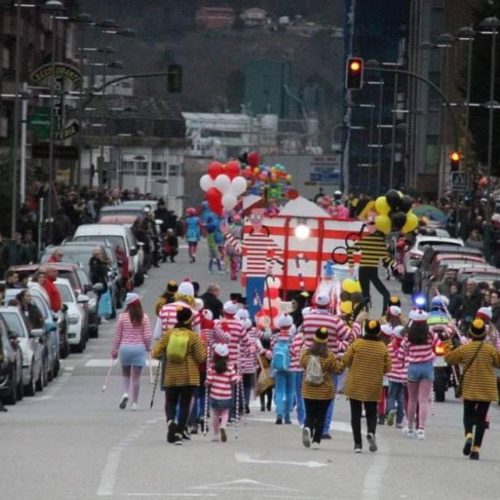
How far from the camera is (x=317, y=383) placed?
25875 millimetres

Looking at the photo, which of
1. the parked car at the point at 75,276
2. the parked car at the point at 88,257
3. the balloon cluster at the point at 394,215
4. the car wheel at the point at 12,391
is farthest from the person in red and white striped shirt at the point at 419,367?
the parked car at the point at 88,257

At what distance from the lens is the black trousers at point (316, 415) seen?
26062mm

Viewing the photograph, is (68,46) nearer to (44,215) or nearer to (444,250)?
(44,215)

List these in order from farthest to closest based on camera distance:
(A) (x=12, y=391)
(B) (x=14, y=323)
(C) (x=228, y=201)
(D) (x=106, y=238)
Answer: (D) (x=106, y=238) → (C) (x=228, y=201) → (B) (x=14, y=323) → (A) (x=12, y=391)

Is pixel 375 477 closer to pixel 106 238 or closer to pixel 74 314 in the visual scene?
pixel 74 314

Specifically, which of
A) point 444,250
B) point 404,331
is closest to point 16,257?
point 444,250

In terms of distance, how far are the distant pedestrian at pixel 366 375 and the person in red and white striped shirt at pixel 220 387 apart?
4.33 ft

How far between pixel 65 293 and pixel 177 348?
19.7 meters

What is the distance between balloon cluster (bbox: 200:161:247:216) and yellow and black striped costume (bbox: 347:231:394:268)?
8.77 feet

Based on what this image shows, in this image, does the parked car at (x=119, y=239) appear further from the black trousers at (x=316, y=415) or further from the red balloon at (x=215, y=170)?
the black trousers at (x=316, y=415)

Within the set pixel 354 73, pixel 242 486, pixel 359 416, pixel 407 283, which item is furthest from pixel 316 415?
pixel 407 283

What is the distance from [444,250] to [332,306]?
2475 cm

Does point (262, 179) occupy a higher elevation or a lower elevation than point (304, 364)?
higher

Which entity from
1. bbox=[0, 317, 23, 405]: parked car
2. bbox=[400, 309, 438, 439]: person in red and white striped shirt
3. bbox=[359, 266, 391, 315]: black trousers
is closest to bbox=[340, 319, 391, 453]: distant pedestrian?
bbox=[400, 309, 438, 439]: person in red and white striped shirt
